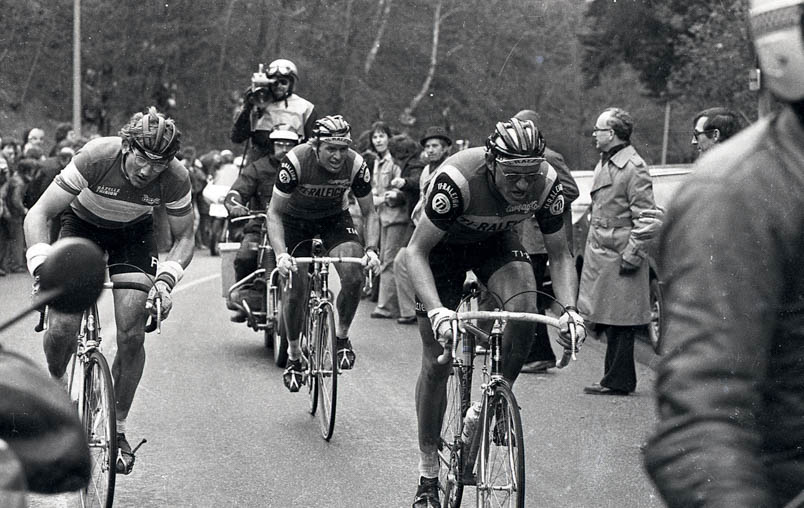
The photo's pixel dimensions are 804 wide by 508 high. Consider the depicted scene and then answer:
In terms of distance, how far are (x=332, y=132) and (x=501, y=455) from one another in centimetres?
391

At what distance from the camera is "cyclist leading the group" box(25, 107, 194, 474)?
6184 millimetres

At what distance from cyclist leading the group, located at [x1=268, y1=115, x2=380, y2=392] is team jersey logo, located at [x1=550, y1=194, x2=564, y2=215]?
2.67 m

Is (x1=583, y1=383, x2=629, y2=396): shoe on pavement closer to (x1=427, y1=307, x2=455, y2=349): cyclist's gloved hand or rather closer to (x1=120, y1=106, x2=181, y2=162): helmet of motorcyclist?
(x1=120, y1=106, x2=181, y2=162): helmet of motorcyclist

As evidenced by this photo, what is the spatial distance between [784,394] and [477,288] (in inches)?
155

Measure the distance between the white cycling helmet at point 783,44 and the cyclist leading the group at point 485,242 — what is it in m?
3.46

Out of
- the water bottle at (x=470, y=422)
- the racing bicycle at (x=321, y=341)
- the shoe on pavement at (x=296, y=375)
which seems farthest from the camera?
the shoe on pavement at (x=296, y=375)

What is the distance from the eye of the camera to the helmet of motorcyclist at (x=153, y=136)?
6.19 metres

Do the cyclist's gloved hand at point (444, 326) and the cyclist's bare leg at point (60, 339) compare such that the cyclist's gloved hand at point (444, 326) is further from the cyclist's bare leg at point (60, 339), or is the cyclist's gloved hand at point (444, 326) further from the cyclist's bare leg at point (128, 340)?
the cyclist's bare leg at point (60, 339)

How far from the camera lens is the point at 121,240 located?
6586 mm

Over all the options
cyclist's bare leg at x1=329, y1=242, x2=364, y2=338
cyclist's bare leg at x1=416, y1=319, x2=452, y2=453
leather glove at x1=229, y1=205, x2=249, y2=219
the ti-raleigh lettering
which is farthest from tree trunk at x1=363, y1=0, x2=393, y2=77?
cyclist's bare leg at x1=416, y1=319, x2=452, y2=453

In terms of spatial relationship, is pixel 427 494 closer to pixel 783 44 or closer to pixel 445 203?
pixel 445 203

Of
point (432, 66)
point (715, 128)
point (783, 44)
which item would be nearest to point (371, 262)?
point (715, 128)

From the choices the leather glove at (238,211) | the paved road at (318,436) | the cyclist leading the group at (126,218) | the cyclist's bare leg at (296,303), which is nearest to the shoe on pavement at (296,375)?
the paved road at (318,436)

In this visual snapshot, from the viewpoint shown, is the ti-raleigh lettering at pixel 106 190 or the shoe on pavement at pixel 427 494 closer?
the shoe on pavement at pixel 427 494
